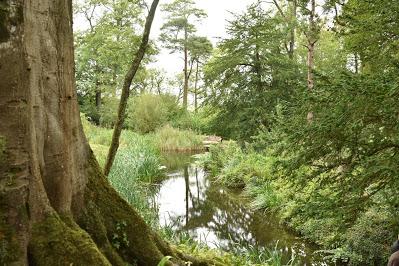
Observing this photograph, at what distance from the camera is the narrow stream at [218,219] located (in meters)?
7.65

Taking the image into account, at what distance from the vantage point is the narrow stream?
7.65 m

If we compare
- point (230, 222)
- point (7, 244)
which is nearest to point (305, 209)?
point (7, 244)

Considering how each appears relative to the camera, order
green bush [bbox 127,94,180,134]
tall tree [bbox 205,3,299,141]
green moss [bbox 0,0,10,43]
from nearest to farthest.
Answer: green moss [bbox 0,0,10,43], tall tree [bbox 205,3,299,141], green bush [bbox 127,94,180,134]

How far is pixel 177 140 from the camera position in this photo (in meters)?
21.9

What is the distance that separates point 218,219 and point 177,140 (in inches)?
489

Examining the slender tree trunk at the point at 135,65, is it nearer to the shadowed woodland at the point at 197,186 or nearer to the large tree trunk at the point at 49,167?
the shadowed woodland at the point at 197,186

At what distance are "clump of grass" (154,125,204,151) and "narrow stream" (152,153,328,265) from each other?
276 inches

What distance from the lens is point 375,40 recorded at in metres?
5.54

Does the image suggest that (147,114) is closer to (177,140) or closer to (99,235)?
(177,140)

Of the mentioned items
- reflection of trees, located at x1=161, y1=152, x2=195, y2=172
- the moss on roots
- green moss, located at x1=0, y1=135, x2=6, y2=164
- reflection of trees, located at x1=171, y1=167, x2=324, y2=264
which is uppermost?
green moss, located at x1=0, y1=135, x2=6, y2=164

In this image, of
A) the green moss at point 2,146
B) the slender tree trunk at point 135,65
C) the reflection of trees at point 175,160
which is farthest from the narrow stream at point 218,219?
the green moss at point 2,146

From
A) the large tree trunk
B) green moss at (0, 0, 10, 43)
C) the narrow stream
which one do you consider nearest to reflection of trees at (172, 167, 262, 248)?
the narrow stream

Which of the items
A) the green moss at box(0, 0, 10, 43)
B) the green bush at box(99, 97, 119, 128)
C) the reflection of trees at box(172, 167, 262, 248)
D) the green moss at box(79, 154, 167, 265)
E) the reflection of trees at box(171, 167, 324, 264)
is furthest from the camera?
the green bush at box(99, 97, 119, 128)

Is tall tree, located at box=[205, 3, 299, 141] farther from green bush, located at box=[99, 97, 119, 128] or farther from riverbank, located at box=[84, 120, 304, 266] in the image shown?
green bush, located at box=[99, 97, 119, 128]
